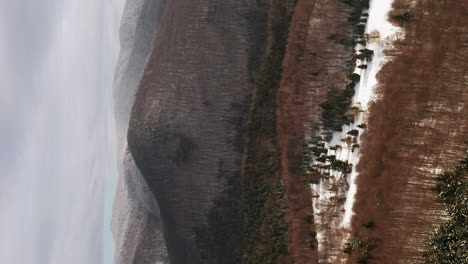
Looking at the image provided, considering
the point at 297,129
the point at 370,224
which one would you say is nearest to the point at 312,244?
the point at 370,224

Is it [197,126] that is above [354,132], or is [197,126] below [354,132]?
above

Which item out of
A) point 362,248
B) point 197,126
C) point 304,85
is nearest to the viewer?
point 362,248

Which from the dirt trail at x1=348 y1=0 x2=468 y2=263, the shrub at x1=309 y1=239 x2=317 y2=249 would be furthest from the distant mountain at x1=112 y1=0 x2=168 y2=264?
the dirt trail at x1=348 y1=0 x2=468 y2=263

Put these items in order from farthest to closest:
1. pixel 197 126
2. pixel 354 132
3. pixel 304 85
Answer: pixel 197 126 → pixel 304 85 → pixel 354 132

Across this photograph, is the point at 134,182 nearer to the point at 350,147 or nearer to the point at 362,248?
the point at 350,147

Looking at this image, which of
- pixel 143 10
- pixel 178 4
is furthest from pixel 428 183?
pixel 143 10

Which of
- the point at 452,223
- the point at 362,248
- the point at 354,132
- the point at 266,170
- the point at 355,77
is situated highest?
the point at 355,77

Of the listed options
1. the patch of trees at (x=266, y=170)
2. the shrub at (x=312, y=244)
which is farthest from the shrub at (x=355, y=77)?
the shrub at (x=312, y=244)
